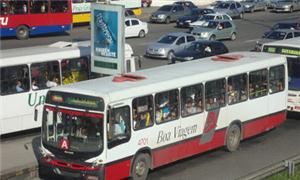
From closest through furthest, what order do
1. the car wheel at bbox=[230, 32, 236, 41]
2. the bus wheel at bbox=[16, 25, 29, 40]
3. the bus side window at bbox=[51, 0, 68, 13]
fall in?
the bus wheel at bbox=[16, 25, 29, 40] → the bus side window at bbox=[51, 0, 68, 13] → the car wheel at bbox=[230, 32, 236, 41]

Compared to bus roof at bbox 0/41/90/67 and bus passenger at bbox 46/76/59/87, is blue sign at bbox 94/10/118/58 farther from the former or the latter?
bus passenger at bbox 46/76/59/87

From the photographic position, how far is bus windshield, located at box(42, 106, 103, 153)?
13.6 metres

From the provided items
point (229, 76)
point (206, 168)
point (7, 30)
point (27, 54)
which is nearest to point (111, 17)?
point (27, 54)

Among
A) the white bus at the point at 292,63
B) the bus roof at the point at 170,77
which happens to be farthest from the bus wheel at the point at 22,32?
the bus roof at the point at 170,77

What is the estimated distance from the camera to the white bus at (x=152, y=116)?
1365 cm

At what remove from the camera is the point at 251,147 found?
18.3m

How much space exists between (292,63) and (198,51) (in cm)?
1081

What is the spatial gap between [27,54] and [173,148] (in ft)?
18.2

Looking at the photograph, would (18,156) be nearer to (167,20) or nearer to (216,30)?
(216,30)

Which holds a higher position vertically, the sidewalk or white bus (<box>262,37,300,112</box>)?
white bus (<box>262,37,300,112</box>)

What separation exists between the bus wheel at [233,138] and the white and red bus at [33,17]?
23.6 meters

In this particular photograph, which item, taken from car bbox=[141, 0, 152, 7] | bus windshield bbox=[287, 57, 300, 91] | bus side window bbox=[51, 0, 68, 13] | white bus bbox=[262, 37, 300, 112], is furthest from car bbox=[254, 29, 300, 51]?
car bbox=[141, 0, 152, 7]

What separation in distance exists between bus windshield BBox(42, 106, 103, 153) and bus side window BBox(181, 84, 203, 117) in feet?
9.64

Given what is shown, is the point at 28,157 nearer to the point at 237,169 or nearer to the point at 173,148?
the point at 173,148
